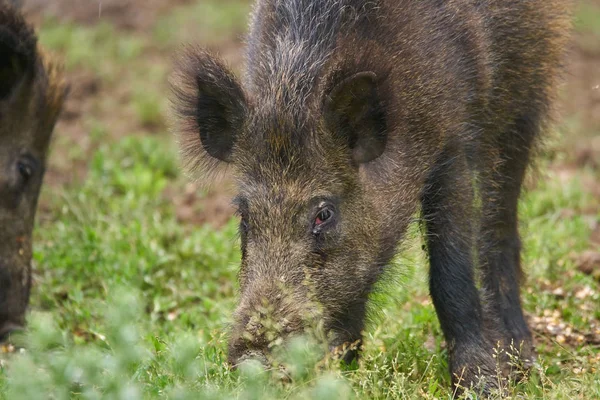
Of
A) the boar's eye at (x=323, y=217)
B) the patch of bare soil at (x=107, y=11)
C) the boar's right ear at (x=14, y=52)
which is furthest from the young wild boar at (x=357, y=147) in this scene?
the patch of bare soil at (x=107, y=11)

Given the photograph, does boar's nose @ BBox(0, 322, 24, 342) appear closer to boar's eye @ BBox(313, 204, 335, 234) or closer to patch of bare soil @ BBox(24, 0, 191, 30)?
boar's eye @ BBox(313, 204, 335, 234)

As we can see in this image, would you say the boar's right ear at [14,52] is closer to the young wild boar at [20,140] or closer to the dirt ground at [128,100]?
the young wild boar at [20,140]

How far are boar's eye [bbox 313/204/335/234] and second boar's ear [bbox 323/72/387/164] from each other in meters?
0.34

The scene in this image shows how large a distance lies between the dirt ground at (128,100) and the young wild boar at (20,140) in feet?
3.24

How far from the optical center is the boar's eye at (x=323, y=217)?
4907 mm

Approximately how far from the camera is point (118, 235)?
7656 millimetres

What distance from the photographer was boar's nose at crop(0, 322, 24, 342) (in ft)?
21.2

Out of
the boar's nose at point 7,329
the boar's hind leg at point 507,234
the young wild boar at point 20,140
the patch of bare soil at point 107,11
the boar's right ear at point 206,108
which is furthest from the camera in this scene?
the patch of bare soil at point 107,11

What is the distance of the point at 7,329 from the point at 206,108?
2.19m

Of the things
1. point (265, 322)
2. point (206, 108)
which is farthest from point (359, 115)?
point (265, 322)

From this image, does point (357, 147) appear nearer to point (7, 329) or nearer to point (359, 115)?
point (359, 115)

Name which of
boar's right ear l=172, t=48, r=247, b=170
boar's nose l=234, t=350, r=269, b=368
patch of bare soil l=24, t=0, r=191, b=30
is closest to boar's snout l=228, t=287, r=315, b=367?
boar's nose l=234, t=350, r=269, b=368

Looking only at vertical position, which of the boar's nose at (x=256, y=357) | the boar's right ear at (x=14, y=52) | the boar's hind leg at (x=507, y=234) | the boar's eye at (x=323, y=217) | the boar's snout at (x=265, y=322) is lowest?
the boar's hind leg at (x=507, y=234)

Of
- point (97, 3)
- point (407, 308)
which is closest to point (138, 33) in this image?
point (97, 3)
